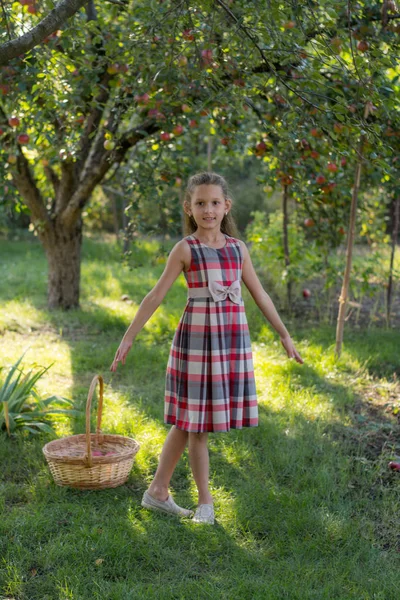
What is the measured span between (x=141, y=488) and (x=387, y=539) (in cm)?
108

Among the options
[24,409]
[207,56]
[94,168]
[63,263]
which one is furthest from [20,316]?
[207,56]

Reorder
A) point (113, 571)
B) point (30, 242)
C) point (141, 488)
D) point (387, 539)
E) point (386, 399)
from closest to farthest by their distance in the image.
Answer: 1. point (113, 571)
2. point (387, 539)
3. point (141, 488)
4. point (386, 399)
5. point (30, 242)

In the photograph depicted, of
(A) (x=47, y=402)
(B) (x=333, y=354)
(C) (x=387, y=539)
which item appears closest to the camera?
(C) (x=387, y=539)

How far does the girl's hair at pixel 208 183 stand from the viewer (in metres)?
2.87

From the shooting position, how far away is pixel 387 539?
276cm

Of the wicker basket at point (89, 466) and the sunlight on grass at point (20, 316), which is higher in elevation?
the sunlight on grass at point (20, 316)

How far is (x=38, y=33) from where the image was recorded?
2531 millimetres

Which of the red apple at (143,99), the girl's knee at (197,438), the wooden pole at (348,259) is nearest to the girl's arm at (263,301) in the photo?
the girl's knee at (197,438)

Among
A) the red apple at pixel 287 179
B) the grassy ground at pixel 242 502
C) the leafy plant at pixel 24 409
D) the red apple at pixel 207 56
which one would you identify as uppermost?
the red apple at pixel 207 56

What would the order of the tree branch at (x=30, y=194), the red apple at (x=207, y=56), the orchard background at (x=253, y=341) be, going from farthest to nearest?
the tree branch at (x=30, y=194)
the red apple at (x=207, y=56)
the orchard background at (x=253, y=341)

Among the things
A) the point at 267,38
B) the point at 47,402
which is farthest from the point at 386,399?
the point at 267,38

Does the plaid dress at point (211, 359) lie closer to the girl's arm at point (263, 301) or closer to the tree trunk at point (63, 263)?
the girl's arm at point (263, 301)

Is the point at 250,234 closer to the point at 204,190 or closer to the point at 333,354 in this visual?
the point at 333,354

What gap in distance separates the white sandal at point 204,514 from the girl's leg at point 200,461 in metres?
0.02
